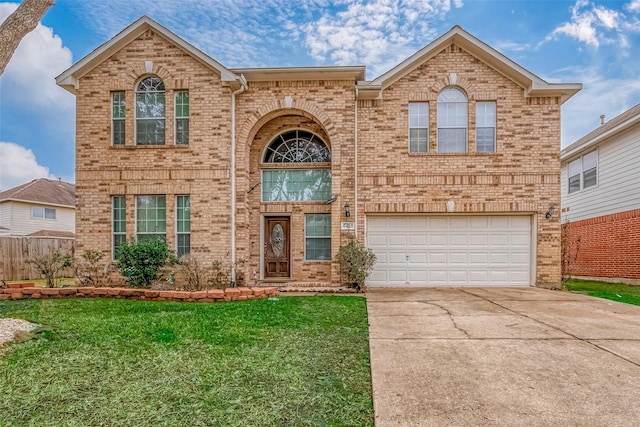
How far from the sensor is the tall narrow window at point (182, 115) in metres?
10.5

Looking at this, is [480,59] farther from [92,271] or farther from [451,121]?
[92,271]

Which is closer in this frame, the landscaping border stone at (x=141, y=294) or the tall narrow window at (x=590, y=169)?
the landscaping border stone at (x=141, y=294)

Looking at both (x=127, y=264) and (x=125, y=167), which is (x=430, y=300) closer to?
(x=127, y=264)

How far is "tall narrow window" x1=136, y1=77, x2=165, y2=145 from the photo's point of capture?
10602mm

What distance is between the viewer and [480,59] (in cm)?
1077

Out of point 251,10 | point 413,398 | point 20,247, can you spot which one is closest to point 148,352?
point 413,398

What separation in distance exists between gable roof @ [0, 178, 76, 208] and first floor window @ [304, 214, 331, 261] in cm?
1710

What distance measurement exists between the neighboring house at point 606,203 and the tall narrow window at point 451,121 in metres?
4.89

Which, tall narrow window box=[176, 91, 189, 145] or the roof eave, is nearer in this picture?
tall narrow window box=[176, 91, 189, 145]

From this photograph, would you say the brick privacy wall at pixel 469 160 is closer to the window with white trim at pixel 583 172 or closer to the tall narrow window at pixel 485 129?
the tall narrow window at pixel 485 129

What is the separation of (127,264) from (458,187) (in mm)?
9306

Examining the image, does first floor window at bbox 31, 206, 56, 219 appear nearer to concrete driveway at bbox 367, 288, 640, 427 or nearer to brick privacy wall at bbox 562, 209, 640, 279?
concrete driveway at bbox 367, 288, 640, 427

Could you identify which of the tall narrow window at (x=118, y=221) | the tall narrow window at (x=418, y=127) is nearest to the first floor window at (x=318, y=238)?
Answer: the tall narrow window at (x=418, y=127)

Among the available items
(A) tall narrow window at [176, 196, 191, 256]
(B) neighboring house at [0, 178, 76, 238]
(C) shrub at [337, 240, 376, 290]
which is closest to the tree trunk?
(A) tall narrow window at [176, 196, 191, 256]
